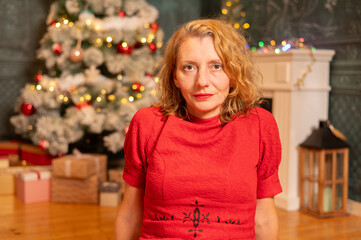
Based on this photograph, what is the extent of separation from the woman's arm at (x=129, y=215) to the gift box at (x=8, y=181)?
2.55 metres

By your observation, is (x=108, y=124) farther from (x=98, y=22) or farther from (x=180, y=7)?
(x=180, y=7)

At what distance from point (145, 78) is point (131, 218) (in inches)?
101

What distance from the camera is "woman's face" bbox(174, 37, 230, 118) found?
1.17m

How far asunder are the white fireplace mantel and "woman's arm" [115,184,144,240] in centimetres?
223

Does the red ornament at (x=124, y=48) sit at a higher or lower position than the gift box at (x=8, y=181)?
higher

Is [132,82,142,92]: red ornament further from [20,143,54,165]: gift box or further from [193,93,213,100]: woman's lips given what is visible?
[193,93,213,100]: woman's lips

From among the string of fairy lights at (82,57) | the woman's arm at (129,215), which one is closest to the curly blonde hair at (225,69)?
the woman's arm at (129,215)

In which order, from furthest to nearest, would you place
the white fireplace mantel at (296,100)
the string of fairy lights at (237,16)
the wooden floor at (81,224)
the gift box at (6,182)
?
the string of fairy lights at (237,16) → the gift box at (6,182) → the white fireplace mantel at (296,100) → the wooden floor at (81,224)

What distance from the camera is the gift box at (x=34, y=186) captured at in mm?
3336

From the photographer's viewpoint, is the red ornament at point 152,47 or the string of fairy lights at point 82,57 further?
the red ornament at point 152,47

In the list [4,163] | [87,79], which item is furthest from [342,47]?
[4,163]

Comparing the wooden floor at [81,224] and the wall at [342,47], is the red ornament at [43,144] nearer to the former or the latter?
the wooden floor at [81,224]

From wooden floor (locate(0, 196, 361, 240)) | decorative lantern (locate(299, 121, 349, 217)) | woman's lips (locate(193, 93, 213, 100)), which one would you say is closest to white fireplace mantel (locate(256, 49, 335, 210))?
decorative lantern (locate(299, 121, 349, 217))

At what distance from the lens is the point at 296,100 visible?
3283 mm
